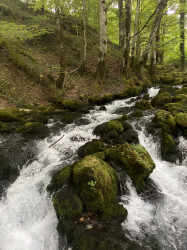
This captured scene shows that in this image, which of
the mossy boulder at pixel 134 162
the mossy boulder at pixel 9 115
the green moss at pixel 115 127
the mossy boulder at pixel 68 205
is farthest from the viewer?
the mossy boulder at pixel 9 115

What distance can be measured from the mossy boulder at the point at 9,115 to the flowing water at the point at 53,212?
273 centimetres

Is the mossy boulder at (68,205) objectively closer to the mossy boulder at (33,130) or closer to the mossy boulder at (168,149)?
the mossy boulder at (33,130)

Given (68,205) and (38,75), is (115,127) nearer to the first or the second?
(68,205)

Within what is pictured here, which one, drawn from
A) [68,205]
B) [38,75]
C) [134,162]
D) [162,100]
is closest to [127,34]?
[162,100]

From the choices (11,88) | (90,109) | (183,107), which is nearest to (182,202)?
(183,107)

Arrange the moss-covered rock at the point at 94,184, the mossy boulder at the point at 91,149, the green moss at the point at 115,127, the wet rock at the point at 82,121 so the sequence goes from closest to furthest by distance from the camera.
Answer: the moss-covered rock at the point at 94,184, the mossy boulder at the point at 91,149, the green moss at the point at 115,127, the wet rock at the point at 82,121

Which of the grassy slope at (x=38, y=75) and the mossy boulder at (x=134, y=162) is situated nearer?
the mossy boulder at (x=134, y=162)

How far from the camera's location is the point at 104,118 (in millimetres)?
8953

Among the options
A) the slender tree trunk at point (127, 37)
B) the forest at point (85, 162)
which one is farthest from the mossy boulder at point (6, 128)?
the slender tree trunk at point (127, 37)

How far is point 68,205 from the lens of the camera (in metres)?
3.49

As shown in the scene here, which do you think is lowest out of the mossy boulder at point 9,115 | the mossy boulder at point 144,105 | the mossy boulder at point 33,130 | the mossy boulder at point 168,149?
the mossy boulder at point 168,149

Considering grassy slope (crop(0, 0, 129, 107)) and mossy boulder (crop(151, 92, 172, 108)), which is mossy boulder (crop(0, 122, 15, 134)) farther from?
mossy boulder (crop(151, 92, 172, 108))

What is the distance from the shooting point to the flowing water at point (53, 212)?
344 centimetres

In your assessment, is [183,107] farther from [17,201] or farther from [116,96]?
[17,201]
